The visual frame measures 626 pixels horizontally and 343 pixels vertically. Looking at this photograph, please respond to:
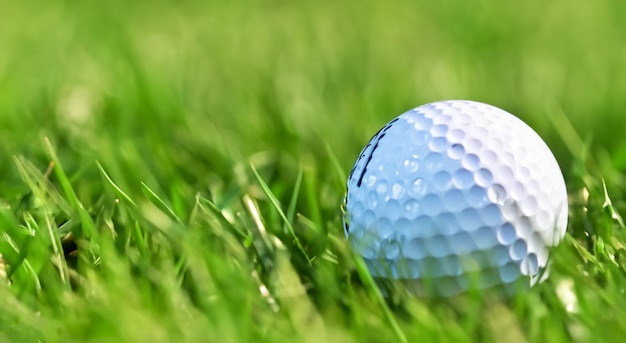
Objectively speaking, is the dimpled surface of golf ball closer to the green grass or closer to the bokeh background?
the green grass

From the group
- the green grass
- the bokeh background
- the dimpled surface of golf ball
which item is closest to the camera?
the green grass

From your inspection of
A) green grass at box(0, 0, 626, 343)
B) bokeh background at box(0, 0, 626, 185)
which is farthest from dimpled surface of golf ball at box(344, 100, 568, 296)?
bokeh background at box(0, 0, 626, 185)

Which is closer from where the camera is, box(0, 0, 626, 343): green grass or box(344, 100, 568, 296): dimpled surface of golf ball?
box(0, 0, 626, 343): green grass

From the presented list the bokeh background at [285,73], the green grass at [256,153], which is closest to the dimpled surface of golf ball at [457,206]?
the green grass at [256,153]

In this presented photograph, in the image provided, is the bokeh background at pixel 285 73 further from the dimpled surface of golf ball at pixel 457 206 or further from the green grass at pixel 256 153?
the dimpled surface of golf ball at pixel 457 206

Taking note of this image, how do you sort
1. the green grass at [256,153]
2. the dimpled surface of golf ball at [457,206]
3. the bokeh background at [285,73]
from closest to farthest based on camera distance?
1. the green grass at [256,153]
2. the dimpled surface of golf ball at [457,206]
3. the bokeh background at [285,73]

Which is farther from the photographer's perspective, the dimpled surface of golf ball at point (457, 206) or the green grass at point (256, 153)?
the dimpled surface of golf ball at point (457, 206)

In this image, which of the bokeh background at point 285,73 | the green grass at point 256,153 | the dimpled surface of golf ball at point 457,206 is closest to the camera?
the green grass at point 256,153
